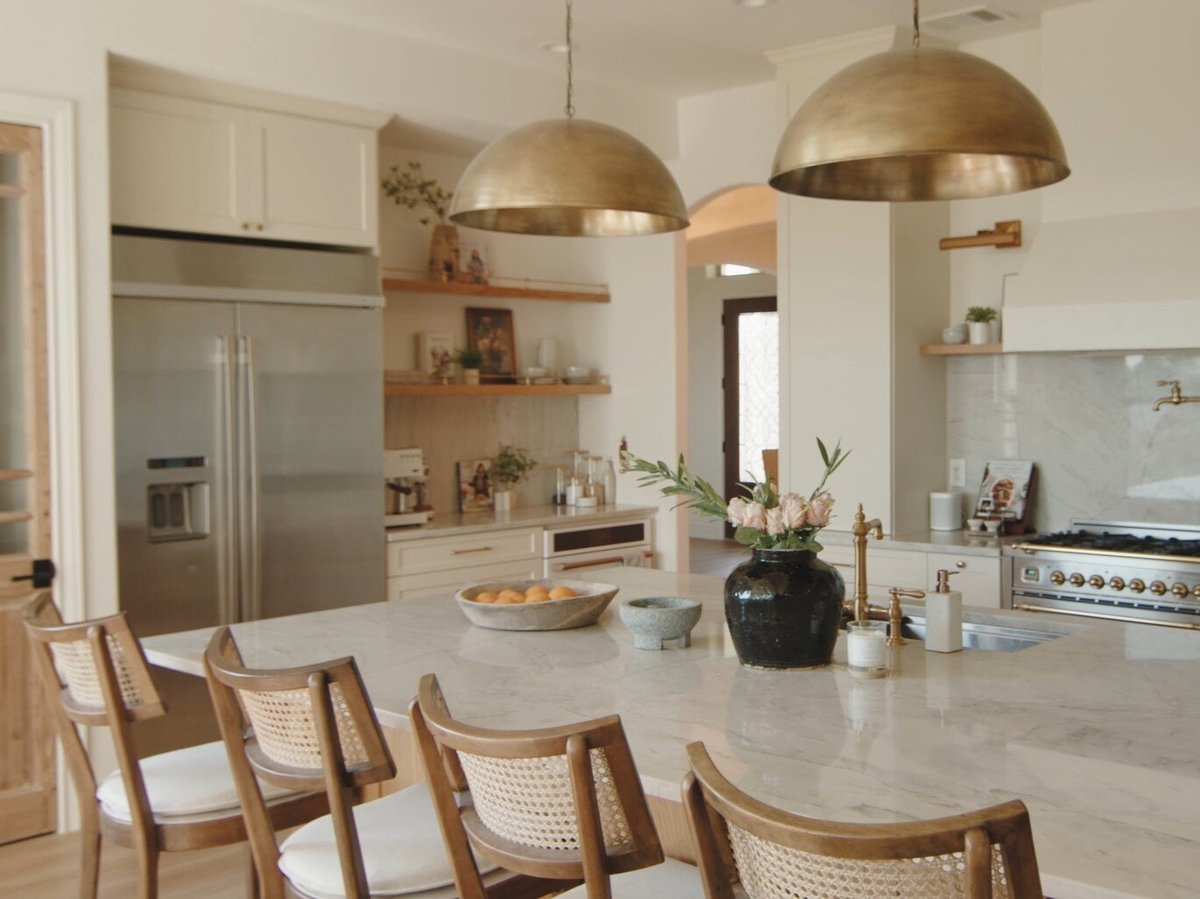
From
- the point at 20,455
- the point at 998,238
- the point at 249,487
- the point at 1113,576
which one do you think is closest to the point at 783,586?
the point at 1113,576

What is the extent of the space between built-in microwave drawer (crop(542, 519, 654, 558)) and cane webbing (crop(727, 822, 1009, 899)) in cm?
422

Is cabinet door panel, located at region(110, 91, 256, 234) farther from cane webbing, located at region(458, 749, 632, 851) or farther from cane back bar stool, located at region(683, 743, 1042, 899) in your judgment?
cane back bar stool, located at region(683, 743, 1042, 899)

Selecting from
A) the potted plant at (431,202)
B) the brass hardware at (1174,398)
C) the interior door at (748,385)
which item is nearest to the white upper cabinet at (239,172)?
the potted plant at (431,202)

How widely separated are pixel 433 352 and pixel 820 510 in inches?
141

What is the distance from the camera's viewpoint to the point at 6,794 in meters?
3.97

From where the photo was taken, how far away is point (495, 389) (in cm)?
570

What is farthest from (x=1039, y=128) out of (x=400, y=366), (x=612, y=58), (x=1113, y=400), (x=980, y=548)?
(x=400, y=366)

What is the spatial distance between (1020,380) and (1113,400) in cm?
39

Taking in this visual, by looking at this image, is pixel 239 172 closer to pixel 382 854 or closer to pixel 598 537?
pixel 598 537

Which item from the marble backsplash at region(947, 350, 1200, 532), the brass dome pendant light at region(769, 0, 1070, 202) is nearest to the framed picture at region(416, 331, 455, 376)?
the marble backsplash at region(947, 350, 1200, 532)

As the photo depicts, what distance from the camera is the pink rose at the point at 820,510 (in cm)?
245

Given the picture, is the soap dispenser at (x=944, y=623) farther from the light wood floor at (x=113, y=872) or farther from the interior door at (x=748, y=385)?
the interior door at (x=748, y=385)

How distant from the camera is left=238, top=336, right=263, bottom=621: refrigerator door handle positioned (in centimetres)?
444

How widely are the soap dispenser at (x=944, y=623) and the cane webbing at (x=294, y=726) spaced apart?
128 centimetres
